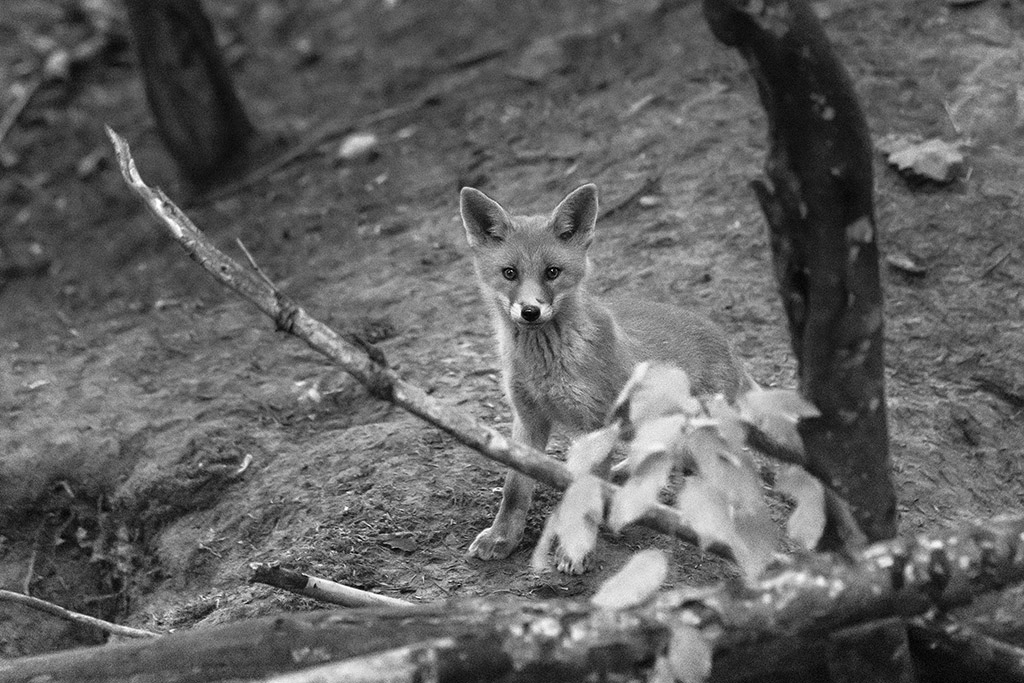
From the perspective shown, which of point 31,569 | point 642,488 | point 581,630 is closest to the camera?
point 642,488

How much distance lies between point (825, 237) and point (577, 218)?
2.40 m

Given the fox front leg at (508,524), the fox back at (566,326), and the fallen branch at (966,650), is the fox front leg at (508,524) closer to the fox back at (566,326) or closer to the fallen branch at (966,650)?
the fox back at (566,326)

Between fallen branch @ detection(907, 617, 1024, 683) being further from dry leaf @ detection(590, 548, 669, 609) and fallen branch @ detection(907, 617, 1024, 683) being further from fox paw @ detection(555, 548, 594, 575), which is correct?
fox paw @ detection(555, 548, 594, 575)

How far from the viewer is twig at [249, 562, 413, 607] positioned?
12.8 ft

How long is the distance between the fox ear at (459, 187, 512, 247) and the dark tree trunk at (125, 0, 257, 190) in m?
4.26

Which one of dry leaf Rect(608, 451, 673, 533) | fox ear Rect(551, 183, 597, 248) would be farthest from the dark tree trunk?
dry leaf Rect(608, 451, 673, 533)

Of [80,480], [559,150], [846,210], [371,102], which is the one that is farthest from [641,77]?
[846,210]

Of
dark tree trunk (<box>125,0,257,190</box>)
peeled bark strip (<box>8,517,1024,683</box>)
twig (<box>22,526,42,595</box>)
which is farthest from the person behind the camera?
dark tree trunk (<box>125,0,257,190</box>)

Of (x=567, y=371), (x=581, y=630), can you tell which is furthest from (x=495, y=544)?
(x=581, y=630)

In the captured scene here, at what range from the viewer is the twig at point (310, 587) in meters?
3.90

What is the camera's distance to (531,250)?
5594mm

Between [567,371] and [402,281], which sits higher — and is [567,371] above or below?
above

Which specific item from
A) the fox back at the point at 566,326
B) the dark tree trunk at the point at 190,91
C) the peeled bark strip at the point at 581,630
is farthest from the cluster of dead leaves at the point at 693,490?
the dark tree trunk at the point at 190,91

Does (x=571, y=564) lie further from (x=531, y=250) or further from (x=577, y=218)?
(x=577, y=218)
